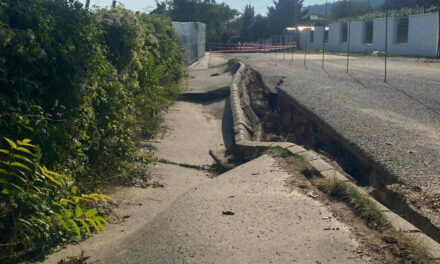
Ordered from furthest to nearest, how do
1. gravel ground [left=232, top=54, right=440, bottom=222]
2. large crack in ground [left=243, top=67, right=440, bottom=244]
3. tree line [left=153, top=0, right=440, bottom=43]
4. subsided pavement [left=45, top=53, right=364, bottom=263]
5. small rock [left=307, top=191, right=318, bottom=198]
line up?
tree line [left=153, top=0, right=440, bottom=43] < gravel ground [left=232, top=54, right=440, bottom=222] < small rock [left=307, top=191, right=318, bottom=198] < large crack in ground [left=243, top=67, right=440, bottom=244] < subsided pavement [left=45, top=53, right=364, bottom=263]

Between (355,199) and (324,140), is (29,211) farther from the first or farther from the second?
(324,140)

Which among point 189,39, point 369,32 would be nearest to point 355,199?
point 189,39

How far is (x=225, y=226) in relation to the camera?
14.1 feet

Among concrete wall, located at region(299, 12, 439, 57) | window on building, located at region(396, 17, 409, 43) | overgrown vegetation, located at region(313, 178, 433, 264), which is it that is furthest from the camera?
window on building, located at region(396, 17, 409, 43)

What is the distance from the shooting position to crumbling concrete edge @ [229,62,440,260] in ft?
12.4

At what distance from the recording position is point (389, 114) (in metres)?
8.97

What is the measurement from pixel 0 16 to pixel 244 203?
2.54 meters

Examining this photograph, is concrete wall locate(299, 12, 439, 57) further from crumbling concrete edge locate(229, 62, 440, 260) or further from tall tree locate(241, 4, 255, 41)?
tall tree locate(241, 4, 255, 41)

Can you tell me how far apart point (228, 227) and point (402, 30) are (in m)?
34.6

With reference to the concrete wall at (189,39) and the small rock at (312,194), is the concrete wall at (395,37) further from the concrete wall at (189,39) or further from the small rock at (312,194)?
the small rock at (312,194)

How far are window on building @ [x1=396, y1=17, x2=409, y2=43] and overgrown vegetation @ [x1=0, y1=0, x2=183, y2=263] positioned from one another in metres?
32.0

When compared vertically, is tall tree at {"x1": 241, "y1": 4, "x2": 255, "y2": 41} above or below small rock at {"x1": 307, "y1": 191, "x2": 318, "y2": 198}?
above

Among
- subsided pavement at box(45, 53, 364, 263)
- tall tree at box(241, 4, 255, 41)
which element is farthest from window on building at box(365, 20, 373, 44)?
subsided pavement at box(45, 53, 364, 263)

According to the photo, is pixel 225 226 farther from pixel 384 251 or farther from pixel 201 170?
pixel 201 170
